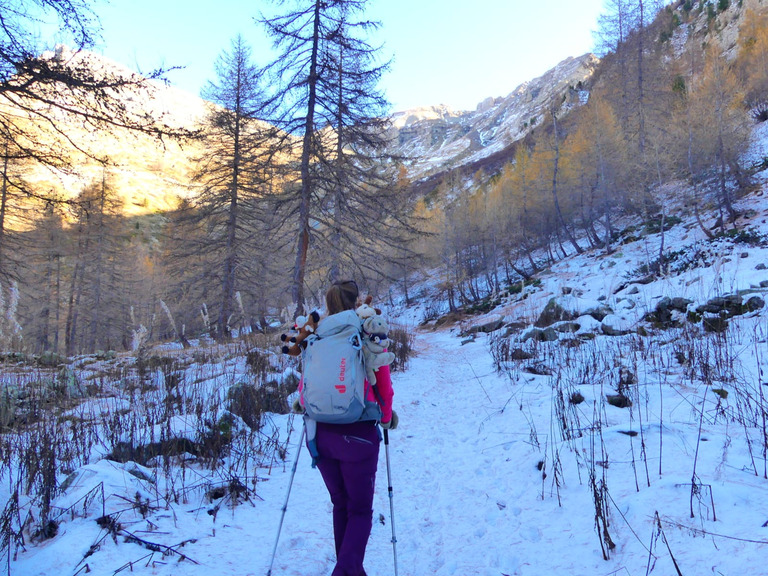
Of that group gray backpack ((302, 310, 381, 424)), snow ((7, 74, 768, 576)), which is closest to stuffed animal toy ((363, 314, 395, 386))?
gray backpack ((302, 310, 381, 424))

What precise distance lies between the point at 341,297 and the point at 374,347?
18.5 inches

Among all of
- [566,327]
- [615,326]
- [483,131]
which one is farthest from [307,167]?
[483,131]

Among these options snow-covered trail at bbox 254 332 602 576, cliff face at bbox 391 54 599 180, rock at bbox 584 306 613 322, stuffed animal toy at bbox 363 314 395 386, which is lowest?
snow-covered trail at bbox 254 332 602 576

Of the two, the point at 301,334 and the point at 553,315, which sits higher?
the point at 553,315

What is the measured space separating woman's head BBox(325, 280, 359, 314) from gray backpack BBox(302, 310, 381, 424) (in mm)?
221

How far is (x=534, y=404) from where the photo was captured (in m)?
5.73

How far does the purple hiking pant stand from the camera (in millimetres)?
2344

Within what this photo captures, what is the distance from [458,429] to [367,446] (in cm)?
367

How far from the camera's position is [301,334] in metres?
2.64

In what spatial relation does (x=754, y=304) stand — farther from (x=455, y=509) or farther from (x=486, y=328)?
(x=486, y=328)

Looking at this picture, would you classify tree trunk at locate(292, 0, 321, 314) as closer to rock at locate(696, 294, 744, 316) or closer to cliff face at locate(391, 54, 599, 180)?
rock at locate(696, 294, 744, 316)

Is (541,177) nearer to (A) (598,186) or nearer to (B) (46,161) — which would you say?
(A) (598,186)

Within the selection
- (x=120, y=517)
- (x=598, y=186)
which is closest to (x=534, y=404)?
(x=120, y=517)

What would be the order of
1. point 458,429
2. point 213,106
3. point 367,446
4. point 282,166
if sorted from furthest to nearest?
1. point 213,106
2. point 282,166
3. point 458,429
4. point 367,446
